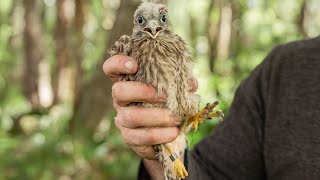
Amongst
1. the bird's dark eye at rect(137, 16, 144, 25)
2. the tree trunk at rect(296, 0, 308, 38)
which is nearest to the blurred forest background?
the tree trunk at rect(296, 0, 308, 38)

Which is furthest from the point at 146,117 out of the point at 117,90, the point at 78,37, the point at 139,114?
the point at 78,37

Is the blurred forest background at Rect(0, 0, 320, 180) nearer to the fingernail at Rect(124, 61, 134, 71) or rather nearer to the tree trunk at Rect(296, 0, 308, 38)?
the tree trunk at Rect(296, 0, 308, 38)

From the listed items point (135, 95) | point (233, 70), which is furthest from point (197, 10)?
point (135, 95)

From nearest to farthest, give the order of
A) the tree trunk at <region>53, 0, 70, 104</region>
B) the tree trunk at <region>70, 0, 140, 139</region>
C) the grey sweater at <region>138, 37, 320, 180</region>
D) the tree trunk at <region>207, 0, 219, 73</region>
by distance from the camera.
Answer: the grey sweater at <region>138, 37, 320, 180</region> → the tree trunk at <region>70, 0, 140, 139</region> → the tree trunk at <region>53, 0, 70, 104</region> → the tree trunk at <region>207, 0, 219, 73</region>

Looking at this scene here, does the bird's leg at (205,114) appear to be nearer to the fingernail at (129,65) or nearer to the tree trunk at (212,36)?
the fingernail at (129,65)

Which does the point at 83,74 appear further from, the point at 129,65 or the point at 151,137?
the point at 129,65

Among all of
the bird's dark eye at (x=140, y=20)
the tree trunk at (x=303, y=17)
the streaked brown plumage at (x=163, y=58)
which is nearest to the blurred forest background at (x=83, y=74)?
the tree trunk at (x=303, y=17)

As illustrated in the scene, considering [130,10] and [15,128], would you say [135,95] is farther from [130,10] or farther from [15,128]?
[15,128]
